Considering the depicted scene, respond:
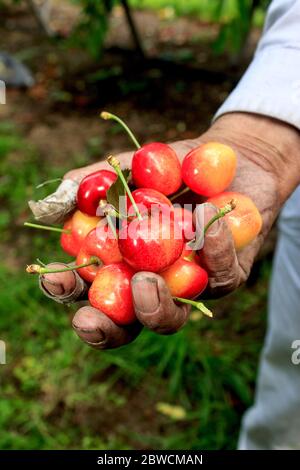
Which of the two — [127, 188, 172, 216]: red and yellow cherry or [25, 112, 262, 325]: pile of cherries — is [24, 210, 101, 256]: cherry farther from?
[127, 188, 172, 216]: red and yellow cherry

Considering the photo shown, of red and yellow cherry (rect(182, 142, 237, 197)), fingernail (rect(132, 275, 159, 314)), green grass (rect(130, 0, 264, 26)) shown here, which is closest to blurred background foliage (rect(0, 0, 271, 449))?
green grass (rect(130, 0, 264, 26))

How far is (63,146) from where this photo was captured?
152 inches

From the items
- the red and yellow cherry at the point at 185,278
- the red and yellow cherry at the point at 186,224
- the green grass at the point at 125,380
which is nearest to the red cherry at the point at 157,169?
the red and yellow cherry at the point at 186,224

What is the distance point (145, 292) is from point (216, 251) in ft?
0.67

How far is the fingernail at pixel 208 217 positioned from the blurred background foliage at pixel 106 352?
1360 mm

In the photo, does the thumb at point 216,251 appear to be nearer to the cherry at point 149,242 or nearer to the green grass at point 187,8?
the cherry at point 149,242

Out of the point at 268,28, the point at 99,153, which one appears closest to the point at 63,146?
the point at 99,153

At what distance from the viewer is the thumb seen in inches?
48.4

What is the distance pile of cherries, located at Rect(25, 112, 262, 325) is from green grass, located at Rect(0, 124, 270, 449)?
1.20 metres

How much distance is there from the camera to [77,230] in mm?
1438

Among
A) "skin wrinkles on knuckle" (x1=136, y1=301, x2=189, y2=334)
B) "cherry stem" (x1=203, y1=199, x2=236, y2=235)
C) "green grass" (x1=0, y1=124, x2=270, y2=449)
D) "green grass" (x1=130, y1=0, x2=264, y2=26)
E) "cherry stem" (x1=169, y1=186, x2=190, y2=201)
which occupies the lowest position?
"green grass" (x1=0, y1=124, x2=270, y2=449)

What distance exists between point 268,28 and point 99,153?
2.00m

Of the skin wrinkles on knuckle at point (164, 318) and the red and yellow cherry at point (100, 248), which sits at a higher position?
the red and yellow cherry at point (100, 248)

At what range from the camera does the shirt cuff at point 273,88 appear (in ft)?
5.27
